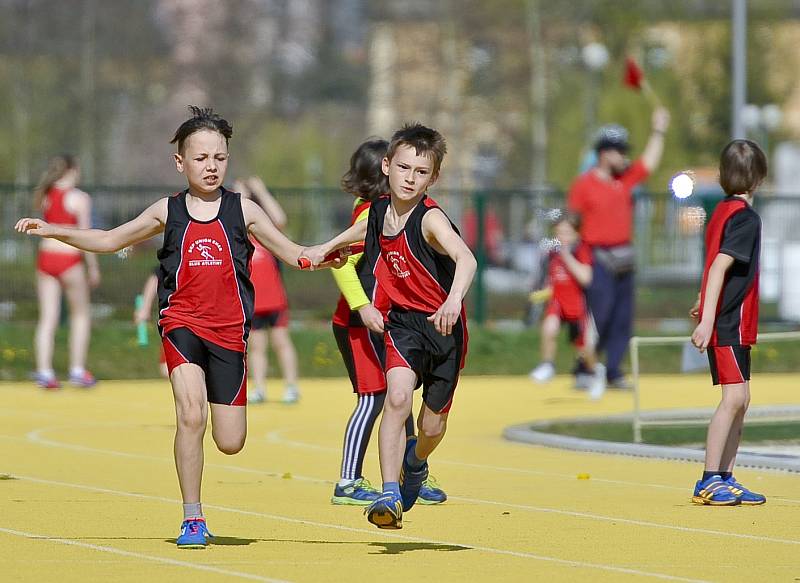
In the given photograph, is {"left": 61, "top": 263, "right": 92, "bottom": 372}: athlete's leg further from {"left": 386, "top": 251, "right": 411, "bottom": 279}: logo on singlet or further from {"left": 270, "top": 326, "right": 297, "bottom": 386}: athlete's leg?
{"left": 386, "top": 251, "right": 411, "bottom": 279}: logo on singlet

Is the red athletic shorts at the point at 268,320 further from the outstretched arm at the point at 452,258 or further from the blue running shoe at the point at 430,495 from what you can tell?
the outstretched arm at the point at 452,258

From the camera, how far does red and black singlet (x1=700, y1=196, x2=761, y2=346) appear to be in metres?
9.73

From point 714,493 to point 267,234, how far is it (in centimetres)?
294

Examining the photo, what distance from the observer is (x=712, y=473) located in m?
9.70

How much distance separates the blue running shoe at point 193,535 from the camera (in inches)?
312

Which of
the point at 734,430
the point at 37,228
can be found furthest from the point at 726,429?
the point at 37,228

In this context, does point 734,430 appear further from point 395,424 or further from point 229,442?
point 229,442

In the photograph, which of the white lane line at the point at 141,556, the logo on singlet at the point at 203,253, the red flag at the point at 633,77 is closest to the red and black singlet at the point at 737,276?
the logo on singlet at the point at 203,253

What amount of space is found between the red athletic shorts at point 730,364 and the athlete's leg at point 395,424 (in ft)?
7.32

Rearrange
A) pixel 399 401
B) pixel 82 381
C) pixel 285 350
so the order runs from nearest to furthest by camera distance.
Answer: pixel 399 401, pixel 285 350, pixel 82 381

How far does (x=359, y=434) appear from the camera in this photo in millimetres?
9727

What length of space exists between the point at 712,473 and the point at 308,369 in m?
11.8

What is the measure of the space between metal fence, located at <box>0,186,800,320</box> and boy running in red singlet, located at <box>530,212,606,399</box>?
4322 millimetres

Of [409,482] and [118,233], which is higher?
[118,233]
